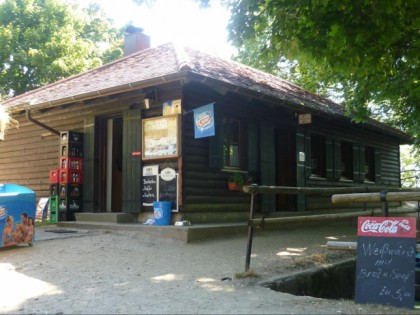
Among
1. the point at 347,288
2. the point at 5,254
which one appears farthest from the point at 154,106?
the point at 347,288

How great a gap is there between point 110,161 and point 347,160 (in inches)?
341

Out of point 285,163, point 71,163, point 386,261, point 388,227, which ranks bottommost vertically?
point 386,261

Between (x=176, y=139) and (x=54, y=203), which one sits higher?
(x=176, y=139)

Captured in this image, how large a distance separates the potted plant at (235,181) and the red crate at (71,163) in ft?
12.0

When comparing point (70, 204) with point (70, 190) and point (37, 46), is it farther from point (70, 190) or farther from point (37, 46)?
point (37, 46)

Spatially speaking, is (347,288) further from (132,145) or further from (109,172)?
(109,172)

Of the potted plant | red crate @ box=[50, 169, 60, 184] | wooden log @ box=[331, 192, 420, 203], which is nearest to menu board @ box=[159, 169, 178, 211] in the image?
the potted plant

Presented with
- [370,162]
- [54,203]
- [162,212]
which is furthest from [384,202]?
[370,162]

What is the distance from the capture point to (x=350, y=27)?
6.79m

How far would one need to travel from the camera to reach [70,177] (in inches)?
414

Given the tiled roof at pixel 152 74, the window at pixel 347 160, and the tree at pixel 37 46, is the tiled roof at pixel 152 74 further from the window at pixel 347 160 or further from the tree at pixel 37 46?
the tree at pixel 37 46

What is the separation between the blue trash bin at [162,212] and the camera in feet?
29.1

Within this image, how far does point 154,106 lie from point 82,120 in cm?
258

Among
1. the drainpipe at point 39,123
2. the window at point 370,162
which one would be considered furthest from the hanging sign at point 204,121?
the window at point 370,162
